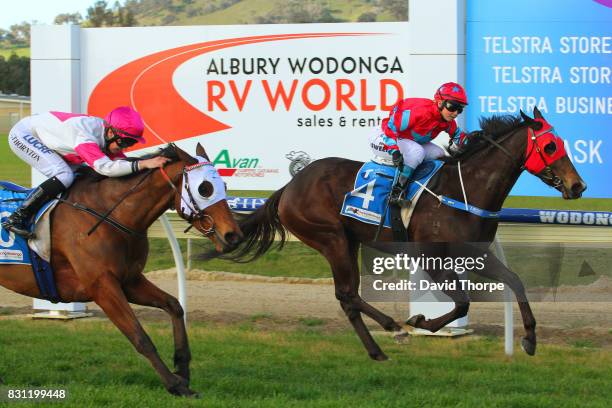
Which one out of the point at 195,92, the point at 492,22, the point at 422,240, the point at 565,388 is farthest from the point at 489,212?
the point at 195,92

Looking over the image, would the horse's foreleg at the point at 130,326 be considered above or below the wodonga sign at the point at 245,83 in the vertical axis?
below

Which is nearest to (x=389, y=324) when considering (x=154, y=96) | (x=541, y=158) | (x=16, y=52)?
(x=541, y=158)

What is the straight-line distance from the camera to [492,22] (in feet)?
26.5

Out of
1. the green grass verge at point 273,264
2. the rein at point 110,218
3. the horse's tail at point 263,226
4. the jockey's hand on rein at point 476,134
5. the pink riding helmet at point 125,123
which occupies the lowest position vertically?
the green grass verge at point 273,264

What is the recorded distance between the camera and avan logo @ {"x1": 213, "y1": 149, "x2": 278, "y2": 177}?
875cm

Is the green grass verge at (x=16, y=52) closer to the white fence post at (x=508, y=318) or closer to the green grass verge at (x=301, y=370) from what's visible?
the green grass verge at (x=301, y=370)

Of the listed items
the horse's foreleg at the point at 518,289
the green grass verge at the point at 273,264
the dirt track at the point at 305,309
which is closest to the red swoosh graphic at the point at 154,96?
the dirt track at the point at 305,309

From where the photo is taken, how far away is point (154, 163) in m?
5.55

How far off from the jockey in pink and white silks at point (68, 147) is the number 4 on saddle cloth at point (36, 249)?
5 centimetres

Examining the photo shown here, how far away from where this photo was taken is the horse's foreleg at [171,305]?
224 inches

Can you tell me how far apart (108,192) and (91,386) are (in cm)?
107

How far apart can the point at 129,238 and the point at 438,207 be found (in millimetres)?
2212

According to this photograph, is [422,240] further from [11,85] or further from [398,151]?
[11,85]

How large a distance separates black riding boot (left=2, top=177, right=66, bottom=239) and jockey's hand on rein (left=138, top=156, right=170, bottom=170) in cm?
55
